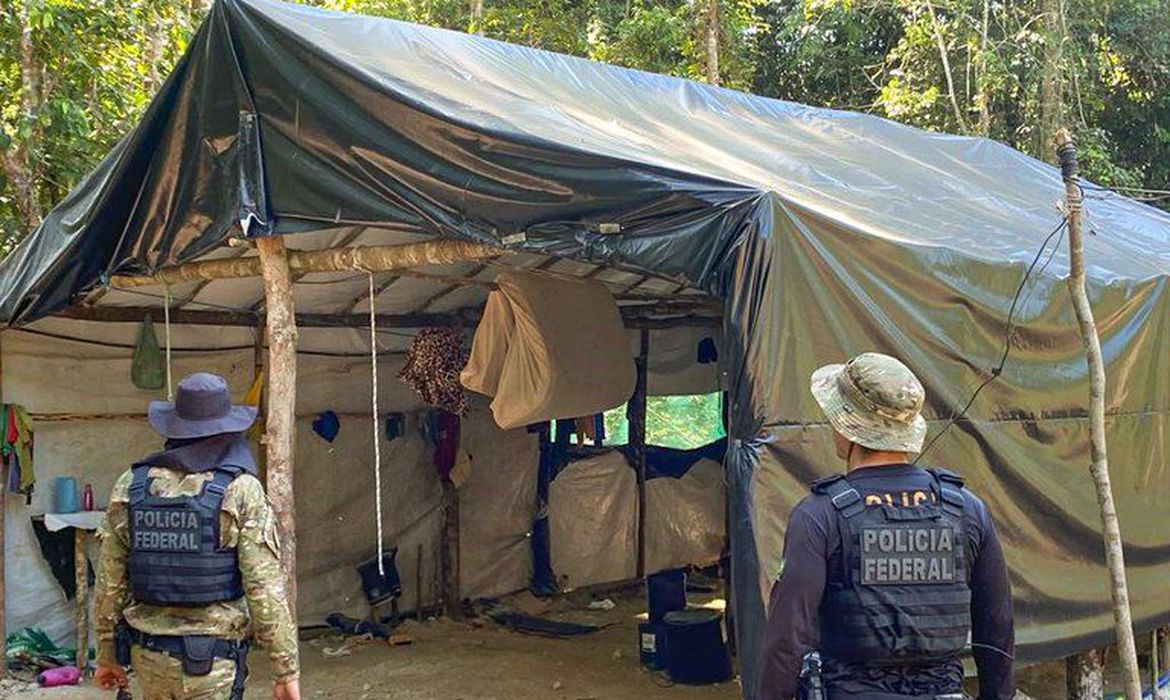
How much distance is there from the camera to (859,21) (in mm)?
14852

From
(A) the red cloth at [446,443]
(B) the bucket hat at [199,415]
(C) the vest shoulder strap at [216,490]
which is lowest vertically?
(A) the red cloth at [446,443]

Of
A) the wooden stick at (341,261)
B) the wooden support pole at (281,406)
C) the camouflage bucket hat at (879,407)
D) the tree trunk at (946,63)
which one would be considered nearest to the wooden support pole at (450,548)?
the wooden stick at (341,261)

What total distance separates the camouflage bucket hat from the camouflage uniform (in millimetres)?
1934

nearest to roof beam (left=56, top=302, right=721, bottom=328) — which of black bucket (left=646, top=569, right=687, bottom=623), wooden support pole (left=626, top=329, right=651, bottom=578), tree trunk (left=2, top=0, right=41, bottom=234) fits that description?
wooden support pole (left=626, top=329, right=651, bottom=578)

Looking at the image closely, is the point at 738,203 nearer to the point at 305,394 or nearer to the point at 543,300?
the point at 543,300

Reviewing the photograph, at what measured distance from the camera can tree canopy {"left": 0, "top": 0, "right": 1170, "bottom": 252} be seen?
42.4ft

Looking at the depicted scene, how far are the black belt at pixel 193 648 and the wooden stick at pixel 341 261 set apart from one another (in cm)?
182

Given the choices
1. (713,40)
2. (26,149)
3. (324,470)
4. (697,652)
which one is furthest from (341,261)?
(713,40)

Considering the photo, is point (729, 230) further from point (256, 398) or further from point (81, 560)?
point (81, 560)

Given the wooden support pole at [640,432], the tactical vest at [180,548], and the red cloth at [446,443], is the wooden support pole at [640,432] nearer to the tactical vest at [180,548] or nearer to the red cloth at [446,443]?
the red cloth at [446,443]

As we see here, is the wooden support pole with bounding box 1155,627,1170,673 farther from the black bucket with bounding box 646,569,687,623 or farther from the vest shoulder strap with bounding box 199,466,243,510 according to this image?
the vest shoulder strap with bounding box 199,466,243,510

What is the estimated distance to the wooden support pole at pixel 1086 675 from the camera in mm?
5434

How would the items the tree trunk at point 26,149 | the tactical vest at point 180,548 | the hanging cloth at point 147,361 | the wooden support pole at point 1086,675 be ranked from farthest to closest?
1. the tree trunk at point 26,149
2. the hanging cloth at point 147,361
3. the wooden support pole at point 1086,675
4. the tactical vest at point 180,548

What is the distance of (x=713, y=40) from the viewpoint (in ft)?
43.0
